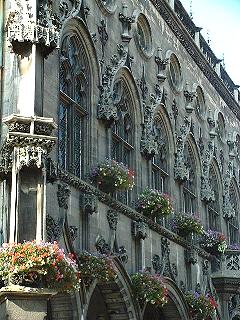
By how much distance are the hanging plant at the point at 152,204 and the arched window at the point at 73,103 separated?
2869mm

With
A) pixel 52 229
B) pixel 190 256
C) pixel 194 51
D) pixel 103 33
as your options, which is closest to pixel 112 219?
pixel 52 229

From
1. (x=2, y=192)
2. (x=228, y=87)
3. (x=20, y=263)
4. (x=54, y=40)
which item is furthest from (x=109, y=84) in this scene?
(x=228, y=87)

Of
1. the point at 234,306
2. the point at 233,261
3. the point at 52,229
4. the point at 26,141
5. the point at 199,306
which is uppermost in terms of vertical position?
the point at 26,141

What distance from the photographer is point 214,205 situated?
2766 centimetres

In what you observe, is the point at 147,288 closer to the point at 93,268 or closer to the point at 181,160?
the point at 93,268

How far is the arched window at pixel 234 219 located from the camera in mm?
29500

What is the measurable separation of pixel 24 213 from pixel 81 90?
18.7 ft

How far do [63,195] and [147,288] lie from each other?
387cm

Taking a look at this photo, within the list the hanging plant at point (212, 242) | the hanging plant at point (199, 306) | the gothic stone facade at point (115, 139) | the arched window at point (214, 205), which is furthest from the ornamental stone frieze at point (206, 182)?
the hanging plant at point (199, 306)

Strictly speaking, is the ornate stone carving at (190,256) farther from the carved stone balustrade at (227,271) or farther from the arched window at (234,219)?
the arched window at (234,219)

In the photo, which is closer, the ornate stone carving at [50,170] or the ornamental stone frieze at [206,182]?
the ornate stone carving at [50,170]

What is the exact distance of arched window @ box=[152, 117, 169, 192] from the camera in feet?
71.6

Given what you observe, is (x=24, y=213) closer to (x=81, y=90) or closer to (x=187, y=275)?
(x=81, y=90)

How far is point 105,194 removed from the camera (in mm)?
16625
